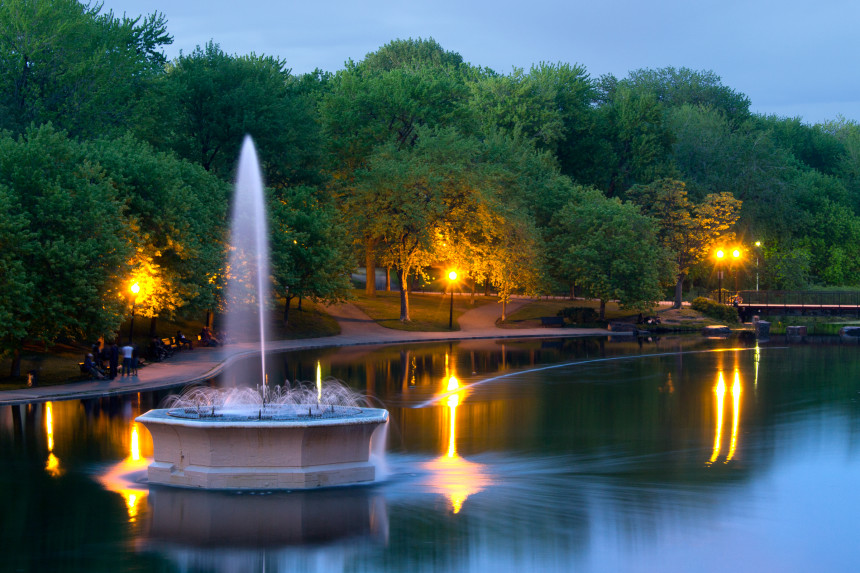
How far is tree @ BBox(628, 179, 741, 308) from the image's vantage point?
249 ft

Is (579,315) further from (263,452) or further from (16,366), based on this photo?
(263,452)

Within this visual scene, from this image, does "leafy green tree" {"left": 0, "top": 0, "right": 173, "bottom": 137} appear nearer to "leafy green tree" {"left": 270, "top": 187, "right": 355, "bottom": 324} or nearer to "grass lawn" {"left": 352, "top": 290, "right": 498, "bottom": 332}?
"leafy green tree" {"left": 270, "top": 187, "right": 355, "bottom": 324}

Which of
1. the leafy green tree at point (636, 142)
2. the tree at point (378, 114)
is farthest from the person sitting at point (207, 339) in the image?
the leafy green tree at point (636, 142)

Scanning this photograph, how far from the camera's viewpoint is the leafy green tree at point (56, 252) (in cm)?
3068

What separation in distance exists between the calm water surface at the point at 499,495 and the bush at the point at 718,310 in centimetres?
4159

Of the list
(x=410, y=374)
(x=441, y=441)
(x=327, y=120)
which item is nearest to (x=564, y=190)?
Result: (x=327, y=120)

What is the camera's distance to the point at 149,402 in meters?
28.2

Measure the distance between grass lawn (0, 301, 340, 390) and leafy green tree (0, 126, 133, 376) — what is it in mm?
1504

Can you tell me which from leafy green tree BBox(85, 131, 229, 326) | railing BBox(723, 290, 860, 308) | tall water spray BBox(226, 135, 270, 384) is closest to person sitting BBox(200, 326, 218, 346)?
tall water spray BBox(226, 135, 270, 384)

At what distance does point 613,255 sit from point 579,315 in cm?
546

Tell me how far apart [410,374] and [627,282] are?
33562 millimetres

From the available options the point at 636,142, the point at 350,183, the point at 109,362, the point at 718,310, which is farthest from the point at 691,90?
the point at 109,362

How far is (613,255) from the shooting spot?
219ft

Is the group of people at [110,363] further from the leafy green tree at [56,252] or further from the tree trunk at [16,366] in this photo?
the tree trunk at [16,366]
